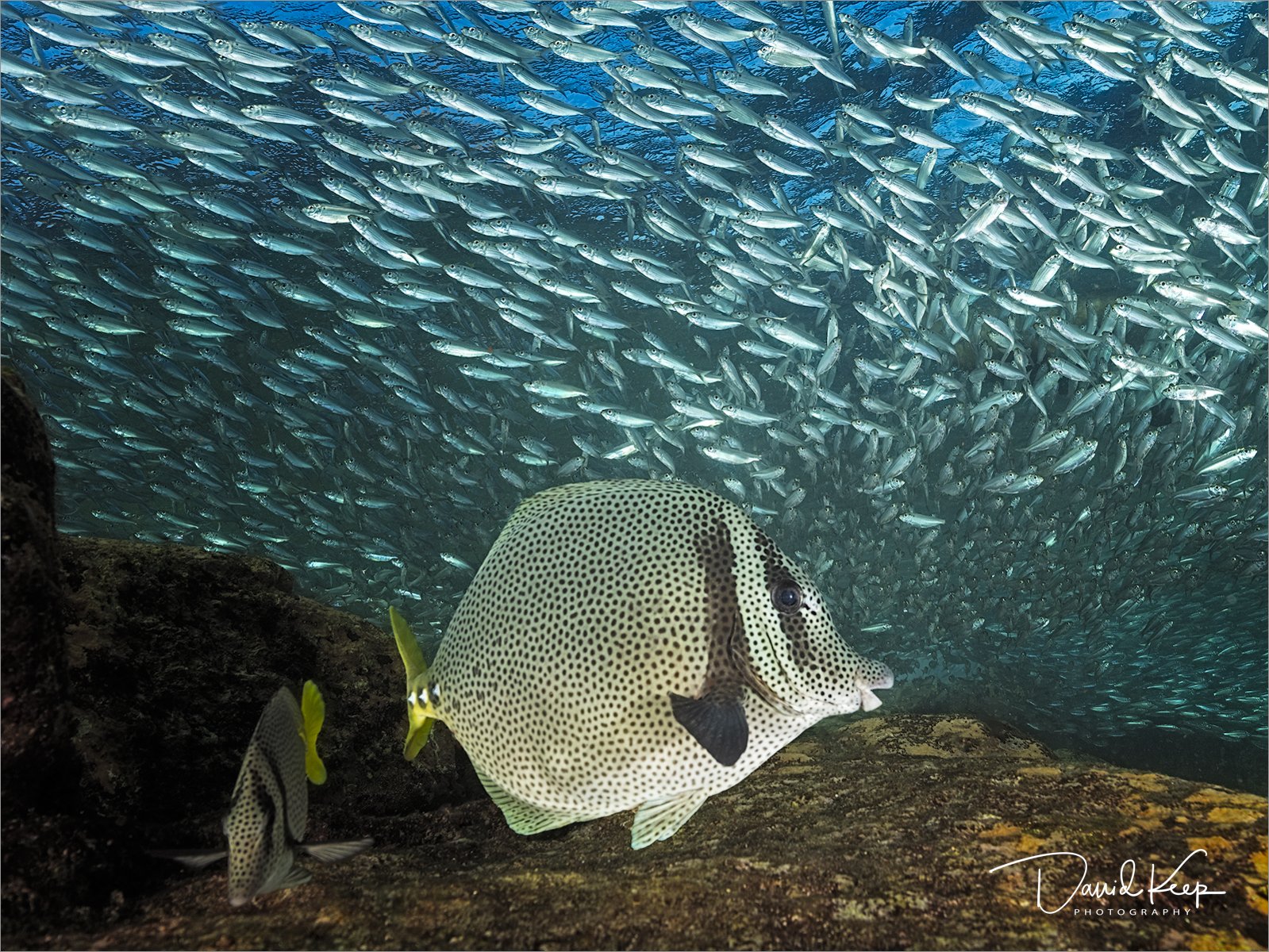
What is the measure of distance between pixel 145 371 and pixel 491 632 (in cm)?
1445

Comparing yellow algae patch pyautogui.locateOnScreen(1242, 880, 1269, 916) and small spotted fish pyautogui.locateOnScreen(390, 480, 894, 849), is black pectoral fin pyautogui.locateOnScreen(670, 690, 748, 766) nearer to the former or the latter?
small spotted fish pyautogui.locateOnScreen(390, 480, 894, 849)

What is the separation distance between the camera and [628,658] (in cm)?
146

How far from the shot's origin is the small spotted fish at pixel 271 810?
5.12 ft

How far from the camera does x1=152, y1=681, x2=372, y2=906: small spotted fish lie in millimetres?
1560

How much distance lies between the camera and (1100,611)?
1319 cm

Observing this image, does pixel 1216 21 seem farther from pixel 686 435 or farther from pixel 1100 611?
pixel 686 435

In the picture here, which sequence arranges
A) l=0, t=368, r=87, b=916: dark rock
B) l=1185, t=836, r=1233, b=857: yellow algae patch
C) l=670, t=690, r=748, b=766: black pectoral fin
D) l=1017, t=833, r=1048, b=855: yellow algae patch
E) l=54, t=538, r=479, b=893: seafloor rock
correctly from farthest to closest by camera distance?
l=54, t=538, r=479, b=893: seafloor rock
l=1017, t=833, r=1048, b=855: yellow algae patch
l=1185, t=836, r=1233, b=857: yellow algae patch
l=0, t=368, r=87, b=916: dark rock
l=670, t=690, r=748, b=766: black pectoral fin

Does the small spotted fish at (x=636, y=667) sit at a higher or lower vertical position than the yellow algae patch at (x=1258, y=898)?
higher

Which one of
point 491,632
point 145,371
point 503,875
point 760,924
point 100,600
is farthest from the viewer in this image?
point 145,371

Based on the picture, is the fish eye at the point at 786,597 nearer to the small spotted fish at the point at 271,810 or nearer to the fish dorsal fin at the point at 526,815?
the fish dorsal fin at the point at 526,815

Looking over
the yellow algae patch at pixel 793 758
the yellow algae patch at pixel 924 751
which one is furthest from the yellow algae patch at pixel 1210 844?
the yellow algae patch at pixel 793 758

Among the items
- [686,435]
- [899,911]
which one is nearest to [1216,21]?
[686,435]

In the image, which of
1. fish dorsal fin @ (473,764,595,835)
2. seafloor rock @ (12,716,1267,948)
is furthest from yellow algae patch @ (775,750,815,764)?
fish dorsal fin @ (473,764,595,835)
